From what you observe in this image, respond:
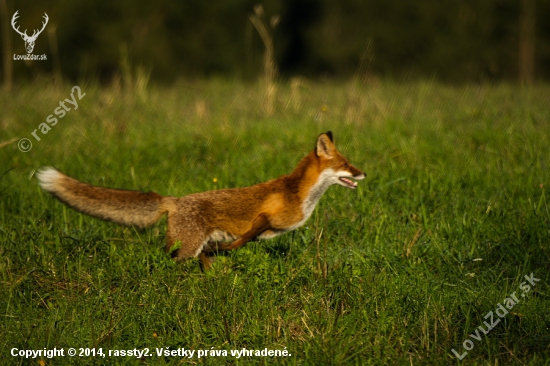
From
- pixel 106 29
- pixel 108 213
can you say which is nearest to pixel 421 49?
pixel 106 29

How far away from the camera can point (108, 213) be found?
521 centimetres

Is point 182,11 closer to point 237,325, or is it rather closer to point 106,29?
point 106,29

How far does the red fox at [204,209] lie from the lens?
511 cm

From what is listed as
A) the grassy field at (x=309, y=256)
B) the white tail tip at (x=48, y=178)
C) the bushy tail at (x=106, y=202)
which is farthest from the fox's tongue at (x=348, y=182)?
the white tail tip at (x=48, y=178)

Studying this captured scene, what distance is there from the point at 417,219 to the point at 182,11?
21886mm

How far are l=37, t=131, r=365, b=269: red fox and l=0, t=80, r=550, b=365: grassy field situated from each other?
179mm

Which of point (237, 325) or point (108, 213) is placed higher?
point (108, 213)

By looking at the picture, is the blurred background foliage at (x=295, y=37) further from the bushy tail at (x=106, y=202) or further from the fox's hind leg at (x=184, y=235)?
the fox's hind leg at (x=184, y=235)

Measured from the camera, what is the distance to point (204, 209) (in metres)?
5.18

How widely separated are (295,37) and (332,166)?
2332 centimetres

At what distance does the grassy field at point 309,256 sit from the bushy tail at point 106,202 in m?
0.33

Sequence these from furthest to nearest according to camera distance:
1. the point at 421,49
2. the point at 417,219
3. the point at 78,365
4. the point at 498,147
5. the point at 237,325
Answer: the point at 421,49 → the point at 498,147 → the point at 417,219 → the point at 237,325 → the point at 78,365

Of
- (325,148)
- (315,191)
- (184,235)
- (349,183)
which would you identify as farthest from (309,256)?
(184,235)

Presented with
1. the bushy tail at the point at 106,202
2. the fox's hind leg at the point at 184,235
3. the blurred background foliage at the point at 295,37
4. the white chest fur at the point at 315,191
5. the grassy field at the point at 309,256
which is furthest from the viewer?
the blurred background foliage at the point at 295,37
